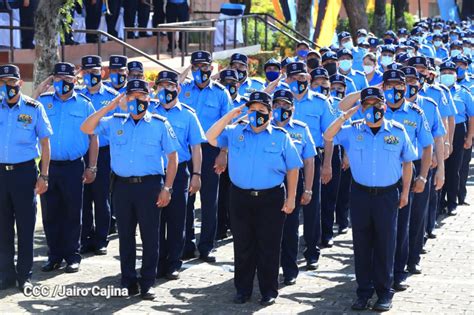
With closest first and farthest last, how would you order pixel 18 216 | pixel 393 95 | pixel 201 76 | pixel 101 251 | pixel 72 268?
pixel 18 216, pixel 393 95, pixel 72 268, pixel 101 251, pixel 201 76

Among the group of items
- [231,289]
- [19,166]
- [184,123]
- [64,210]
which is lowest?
[231,289]

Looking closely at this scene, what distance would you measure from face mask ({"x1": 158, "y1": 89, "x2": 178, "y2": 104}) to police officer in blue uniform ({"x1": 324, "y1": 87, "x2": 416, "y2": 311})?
178cm

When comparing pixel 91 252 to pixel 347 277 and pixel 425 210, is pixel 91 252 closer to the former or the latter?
pixel 347 277

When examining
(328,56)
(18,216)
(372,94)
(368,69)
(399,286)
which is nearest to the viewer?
(372,94)

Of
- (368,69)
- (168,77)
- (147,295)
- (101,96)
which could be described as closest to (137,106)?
(168,77)

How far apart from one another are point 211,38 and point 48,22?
22.8ft

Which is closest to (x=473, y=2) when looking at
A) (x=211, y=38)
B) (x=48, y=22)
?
(x=211, y=38)

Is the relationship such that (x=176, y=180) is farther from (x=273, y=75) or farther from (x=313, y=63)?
(x=313, y=63)

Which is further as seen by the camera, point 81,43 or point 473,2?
point 473,2

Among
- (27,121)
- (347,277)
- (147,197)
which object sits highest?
(27,121)

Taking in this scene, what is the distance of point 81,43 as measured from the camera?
70.4ft

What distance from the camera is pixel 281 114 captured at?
10445 mm

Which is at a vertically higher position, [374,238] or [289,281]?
[374,238]

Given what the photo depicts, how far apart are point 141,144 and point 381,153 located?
2190 millimetres
